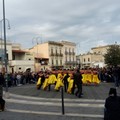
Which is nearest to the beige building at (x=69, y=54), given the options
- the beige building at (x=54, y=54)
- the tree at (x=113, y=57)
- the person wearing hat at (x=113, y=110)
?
the beige building at (x=54, y=54)

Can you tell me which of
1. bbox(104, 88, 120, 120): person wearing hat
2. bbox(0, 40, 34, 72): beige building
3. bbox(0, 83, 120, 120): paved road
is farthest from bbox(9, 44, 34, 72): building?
bbox(104, 88, 120, 120): person wearing hat

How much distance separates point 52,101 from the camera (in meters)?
17.1

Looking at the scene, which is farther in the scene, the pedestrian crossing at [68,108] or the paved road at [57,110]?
the pedestrian crossing at [68,108]

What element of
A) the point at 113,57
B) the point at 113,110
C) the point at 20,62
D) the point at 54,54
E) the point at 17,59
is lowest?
the point at 113,110

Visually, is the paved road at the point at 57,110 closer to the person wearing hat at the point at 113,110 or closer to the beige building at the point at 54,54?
the person wearing hat at the point at 113,110

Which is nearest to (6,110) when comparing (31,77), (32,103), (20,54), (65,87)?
(32,103)

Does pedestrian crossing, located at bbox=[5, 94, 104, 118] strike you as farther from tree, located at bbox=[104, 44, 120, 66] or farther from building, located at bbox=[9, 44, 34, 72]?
tree, located at bbox=[104, 44, 120, 66]

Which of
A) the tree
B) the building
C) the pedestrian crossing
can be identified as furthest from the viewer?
the tree

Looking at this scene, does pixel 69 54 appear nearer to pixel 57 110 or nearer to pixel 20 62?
pixel 20 62

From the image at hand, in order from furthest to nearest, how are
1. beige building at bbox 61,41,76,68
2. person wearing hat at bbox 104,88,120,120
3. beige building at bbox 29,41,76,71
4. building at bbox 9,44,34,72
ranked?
beige building at bbox 61,41,76,68 < beige building at bbox 29,41,76,71 < building at bbox 9,44,34,72 < person wearing hat at bbox 104,88,120,120

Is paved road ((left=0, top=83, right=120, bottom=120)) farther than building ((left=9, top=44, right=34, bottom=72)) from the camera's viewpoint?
No

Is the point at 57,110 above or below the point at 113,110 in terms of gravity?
below

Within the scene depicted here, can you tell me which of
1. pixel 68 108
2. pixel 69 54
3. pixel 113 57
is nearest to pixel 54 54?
pixel 69 54

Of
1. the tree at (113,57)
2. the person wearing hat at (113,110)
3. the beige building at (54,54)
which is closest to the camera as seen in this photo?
the person wearing hat at (113,110)
